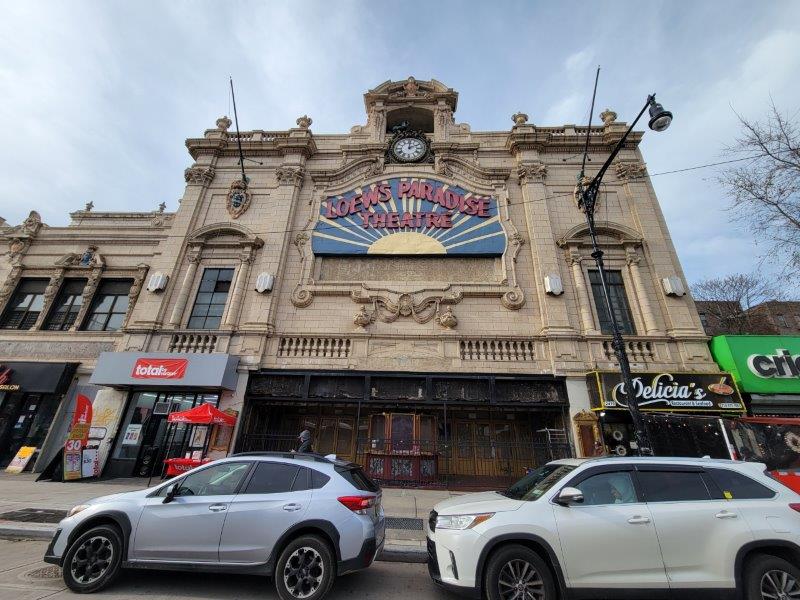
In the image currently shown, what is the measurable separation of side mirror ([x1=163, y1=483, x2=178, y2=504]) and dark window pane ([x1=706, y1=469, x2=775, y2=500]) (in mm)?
7401

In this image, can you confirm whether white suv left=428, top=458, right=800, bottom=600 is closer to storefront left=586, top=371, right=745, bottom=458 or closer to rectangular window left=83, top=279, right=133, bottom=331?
storefront left=586, top=371, right=745, bottom=458

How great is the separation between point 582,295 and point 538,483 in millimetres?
10855

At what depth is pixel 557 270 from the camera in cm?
1461

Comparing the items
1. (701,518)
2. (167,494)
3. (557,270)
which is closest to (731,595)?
(701,518)

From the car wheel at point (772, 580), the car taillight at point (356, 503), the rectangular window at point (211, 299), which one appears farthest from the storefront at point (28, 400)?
the car wheel at point (772, 580)

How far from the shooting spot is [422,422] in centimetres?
1310

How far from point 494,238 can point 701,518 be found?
1260 centimetres

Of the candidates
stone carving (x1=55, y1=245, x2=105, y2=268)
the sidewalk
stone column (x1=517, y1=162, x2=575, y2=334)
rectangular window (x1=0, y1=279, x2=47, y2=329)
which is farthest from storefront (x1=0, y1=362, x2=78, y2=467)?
stone column (x1=517, y1=162, x2=575, y2=334)

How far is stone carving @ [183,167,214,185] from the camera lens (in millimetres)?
17328

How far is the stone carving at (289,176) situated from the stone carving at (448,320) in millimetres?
9858

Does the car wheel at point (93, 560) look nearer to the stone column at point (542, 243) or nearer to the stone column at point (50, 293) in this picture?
the stone column at point (542, 243)

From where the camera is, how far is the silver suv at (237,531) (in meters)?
4.53

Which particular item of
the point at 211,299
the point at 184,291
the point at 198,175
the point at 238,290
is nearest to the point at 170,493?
the point at 238,290

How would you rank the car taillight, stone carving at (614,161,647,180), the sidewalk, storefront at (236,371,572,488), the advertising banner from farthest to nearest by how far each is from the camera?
stone carving at (614,161,647,180)
storefront at (236,371,572,488)
the advertising banner
the sidewalk
the car taillight
